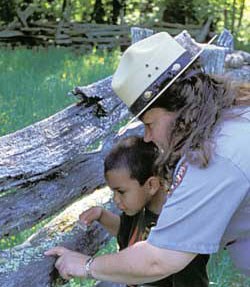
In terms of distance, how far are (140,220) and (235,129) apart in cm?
73

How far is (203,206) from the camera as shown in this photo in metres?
2.19

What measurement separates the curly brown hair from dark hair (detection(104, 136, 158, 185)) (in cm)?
42

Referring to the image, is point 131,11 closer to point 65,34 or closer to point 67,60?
point 65,34

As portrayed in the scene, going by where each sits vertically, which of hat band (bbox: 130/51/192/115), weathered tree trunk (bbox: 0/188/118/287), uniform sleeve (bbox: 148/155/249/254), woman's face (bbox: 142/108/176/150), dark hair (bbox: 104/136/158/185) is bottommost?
weathered tree trunk (bbox: 0/188/118/287)

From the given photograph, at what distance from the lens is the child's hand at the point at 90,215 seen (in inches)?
116

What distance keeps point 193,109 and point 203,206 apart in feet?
0.89

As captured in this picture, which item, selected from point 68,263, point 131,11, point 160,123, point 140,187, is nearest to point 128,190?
point 140,187

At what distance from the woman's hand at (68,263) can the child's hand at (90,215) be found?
0.36 meters

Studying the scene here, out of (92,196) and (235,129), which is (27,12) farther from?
(235,129)

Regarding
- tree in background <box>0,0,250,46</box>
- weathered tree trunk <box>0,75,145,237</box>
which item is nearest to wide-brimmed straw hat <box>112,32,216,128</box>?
weathered tree trunk <box>0,75,145,237</box>

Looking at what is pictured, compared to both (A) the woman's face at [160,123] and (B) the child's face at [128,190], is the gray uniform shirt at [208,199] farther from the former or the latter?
(B) the child's face at [128,190]

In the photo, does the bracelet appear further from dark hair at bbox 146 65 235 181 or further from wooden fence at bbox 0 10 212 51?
wooden fence at bbox 0 10 212 51

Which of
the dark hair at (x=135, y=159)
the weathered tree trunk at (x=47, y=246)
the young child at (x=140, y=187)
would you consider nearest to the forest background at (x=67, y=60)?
the weathered tree trunk at (x=47, y=246)

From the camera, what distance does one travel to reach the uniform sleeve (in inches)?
86.0
